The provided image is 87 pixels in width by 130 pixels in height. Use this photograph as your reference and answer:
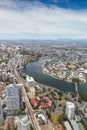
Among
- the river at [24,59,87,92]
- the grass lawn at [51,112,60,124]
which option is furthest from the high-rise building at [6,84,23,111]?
the river at [24,59,87,92]

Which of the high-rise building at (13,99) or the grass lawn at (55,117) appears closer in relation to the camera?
the grass lawn at (55,117)

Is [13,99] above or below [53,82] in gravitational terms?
above

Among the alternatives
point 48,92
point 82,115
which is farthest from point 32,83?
point 82,115

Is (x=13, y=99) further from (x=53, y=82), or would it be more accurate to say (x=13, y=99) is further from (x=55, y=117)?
(x=53, y=82)

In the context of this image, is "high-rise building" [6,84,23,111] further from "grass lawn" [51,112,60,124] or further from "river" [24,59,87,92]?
"river" [24,59,87,92]

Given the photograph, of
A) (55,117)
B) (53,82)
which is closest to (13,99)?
(55,117)

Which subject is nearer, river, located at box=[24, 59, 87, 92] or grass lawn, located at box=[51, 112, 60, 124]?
grass lawn, located at box=[51, 112, 60, 124]

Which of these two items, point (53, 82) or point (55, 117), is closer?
point (55, 117)

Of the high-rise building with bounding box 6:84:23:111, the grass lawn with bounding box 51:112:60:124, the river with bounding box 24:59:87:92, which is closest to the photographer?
the grass lawn with bounding box 51:112:60:124

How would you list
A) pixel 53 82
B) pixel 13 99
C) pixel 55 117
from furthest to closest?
1. pixel 53 82
2. pixel 13 99
3. pixel 55 117

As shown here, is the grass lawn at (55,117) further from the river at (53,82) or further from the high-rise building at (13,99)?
the river at (53,82)

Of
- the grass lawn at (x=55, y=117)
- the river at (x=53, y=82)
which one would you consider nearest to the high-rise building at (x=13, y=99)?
the grass lawn at (x=55, y=117)
